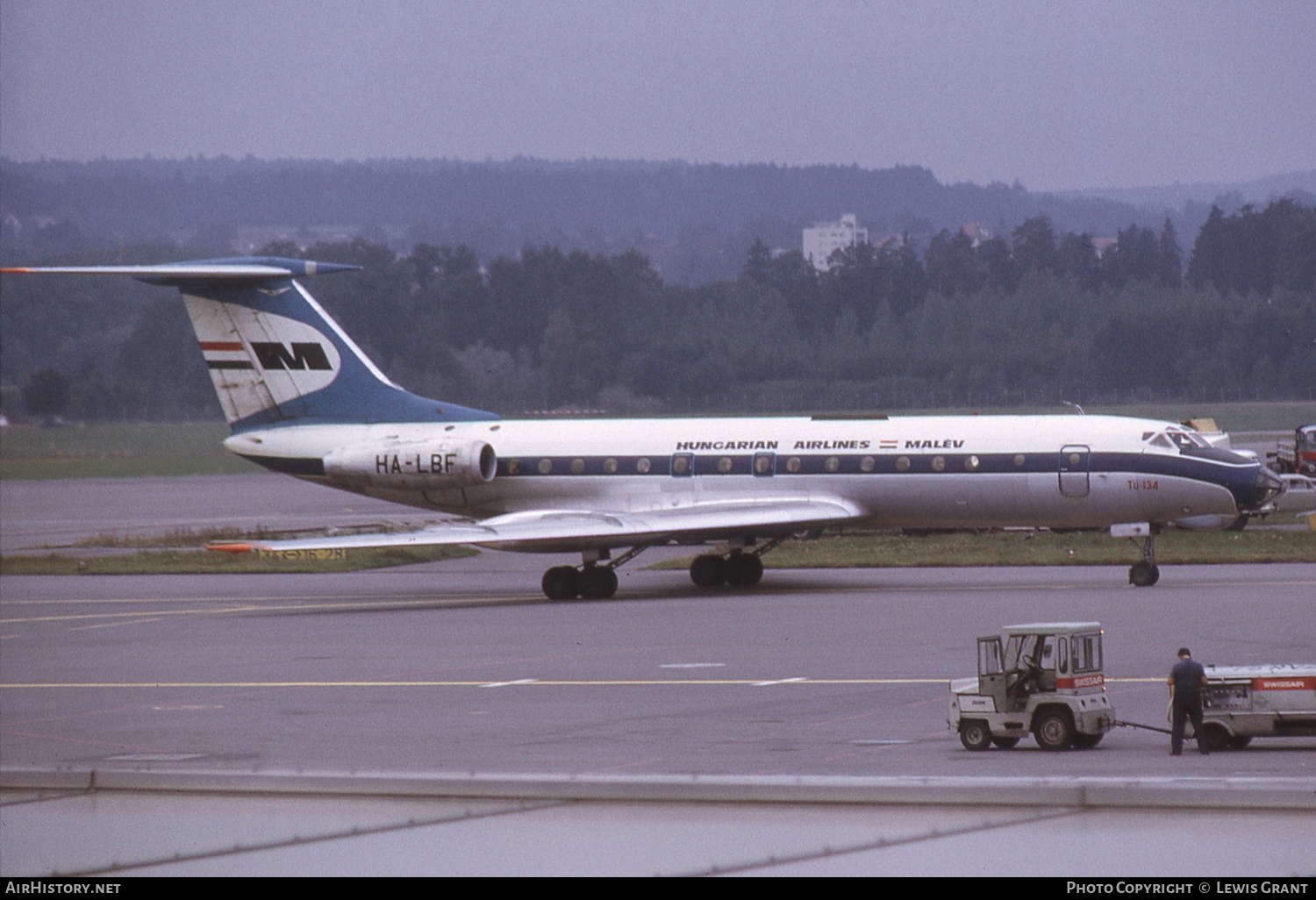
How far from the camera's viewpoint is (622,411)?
63.2 m

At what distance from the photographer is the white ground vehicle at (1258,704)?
14211 mm

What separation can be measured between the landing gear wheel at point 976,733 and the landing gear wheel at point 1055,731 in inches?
17.9

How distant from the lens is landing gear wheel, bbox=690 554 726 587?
31172 mm

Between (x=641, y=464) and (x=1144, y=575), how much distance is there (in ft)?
31.9

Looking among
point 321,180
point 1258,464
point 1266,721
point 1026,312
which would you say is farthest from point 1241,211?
point 321,180

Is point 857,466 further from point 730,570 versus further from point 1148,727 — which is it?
point 1148,727

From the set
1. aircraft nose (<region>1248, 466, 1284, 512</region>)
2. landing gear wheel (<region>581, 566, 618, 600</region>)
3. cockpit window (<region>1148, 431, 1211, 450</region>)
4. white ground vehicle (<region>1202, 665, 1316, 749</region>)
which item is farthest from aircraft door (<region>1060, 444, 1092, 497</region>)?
white ground vehicle (<region>1202, 665, 1316, 749</region>)

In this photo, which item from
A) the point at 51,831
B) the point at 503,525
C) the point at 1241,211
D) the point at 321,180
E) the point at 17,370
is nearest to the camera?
the point at 51,831

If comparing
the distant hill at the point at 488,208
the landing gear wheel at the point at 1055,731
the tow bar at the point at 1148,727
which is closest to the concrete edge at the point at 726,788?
the landing gear wheel at the point at 1055,731

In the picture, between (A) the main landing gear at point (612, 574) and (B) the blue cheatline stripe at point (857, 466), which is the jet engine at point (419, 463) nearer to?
(B) the blue cheatline stripe at point (857, 466)

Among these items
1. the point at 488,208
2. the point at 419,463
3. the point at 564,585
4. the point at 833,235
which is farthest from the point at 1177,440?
the point at 488,208

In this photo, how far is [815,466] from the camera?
99.6 feet

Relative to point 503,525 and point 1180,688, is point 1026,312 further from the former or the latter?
point 1180,688

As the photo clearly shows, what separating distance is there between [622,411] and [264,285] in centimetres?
3152
